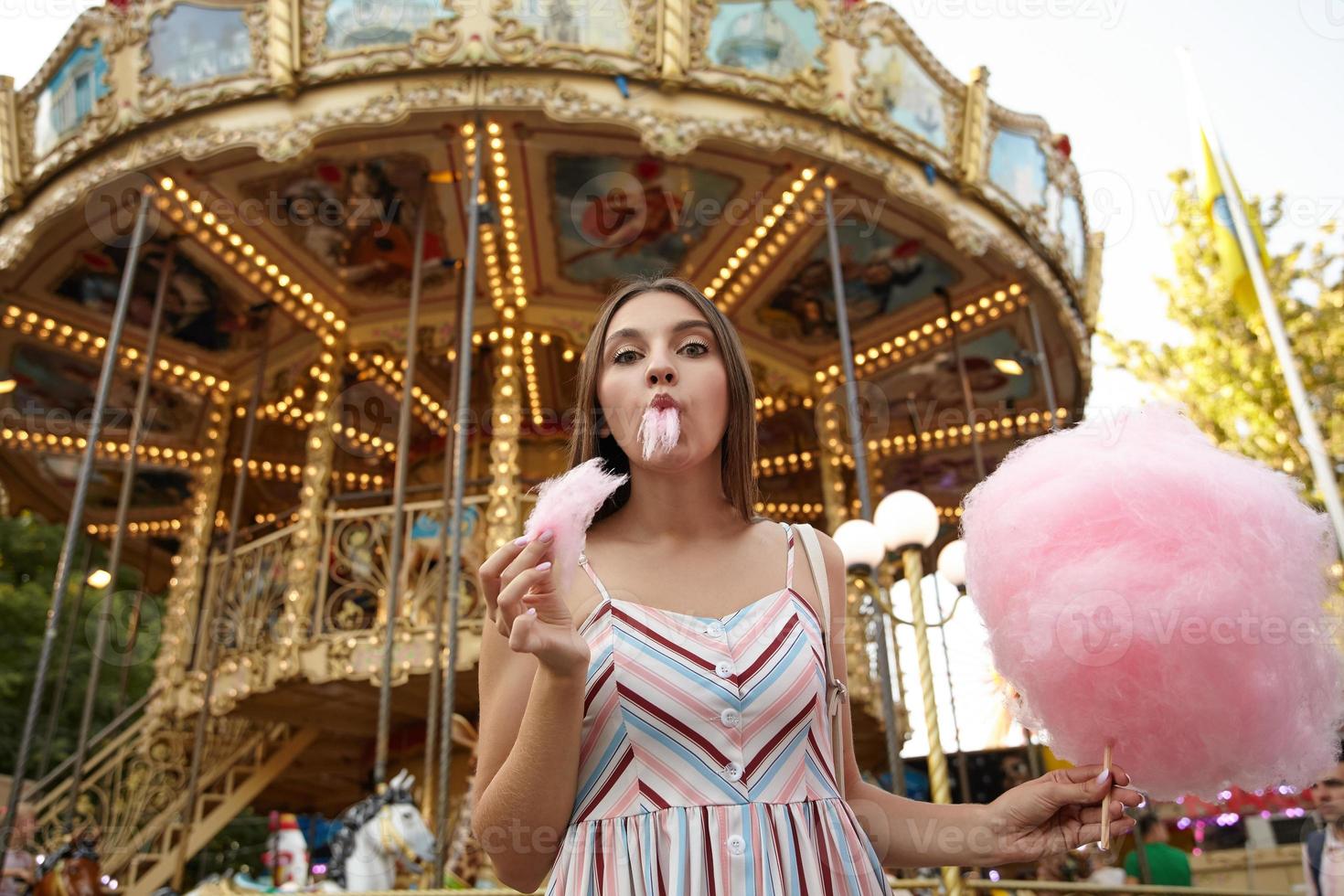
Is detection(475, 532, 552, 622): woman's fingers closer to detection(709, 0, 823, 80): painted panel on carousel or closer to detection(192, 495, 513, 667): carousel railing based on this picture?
detection(709, 0, 823, 80): painted panel on carousel

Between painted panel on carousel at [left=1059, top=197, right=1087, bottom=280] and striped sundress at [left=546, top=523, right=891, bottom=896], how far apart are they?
965cm

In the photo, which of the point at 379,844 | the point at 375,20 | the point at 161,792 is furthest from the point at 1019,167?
the point at 161,792

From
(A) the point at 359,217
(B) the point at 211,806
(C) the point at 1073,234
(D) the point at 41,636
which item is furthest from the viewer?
(D) the point at 41,636

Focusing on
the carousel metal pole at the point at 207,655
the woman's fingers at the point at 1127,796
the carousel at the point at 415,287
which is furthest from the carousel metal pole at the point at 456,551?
the woman's fingers at the point at 1127,796

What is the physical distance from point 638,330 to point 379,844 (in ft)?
15.6

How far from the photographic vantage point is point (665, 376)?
122 cm

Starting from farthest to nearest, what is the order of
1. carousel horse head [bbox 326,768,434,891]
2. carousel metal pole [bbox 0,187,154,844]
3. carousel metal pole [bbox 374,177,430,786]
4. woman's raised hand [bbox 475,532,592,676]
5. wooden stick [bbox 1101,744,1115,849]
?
carousel metal pole [bbox 374,177,430,786]
carousel metal pole [bbox 0,187,154,844]
carousel horse head [bbox 326,768,434,891]
wooden stick [bbox 1101,744,1115,849]
woman's raised hand [bbox 475,532,592,676]

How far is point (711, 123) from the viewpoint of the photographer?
7.32 metres

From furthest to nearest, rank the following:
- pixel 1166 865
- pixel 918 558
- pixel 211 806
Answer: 1. pixel 211 806
2. pixel 1166 865
3. pixel 918 558

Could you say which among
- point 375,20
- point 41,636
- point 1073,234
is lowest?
point 41,636

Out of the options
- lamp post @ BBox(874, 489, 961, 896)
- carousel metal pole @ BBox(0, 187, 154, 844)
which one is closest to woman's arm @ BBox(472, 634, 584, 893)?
lamp post @ BBox(874, 489, 961, 896)

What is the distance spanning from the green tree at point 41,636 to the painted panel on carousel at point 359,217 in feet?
31.2

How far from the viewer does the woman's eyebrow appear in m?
1.27

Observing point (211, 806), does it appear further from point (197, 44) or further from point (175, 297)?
point (197, 44)
